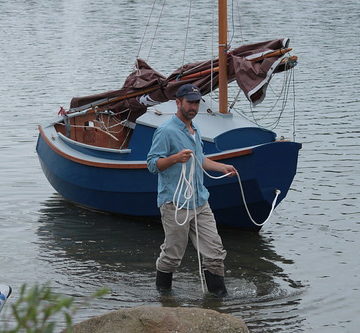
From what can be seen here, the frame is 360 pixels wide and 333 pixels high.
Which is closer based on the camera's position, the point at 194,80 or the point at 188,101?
the point at 188,101

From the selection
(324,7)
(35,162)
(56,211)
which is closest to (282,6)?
(324,7)

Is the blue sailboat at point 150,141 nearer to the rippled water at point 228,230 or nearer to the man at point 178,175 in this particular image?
the rippled water at point 228,230

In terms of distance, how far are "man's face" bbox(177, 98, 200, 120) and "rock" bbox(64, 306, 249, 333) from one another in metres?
2.26

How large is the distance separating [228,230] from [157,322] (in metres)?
5.56

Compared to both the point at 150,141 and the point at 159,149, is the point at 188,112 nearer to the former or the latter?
the point at 159,149

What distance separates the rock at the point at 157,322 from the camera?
24.1 feet

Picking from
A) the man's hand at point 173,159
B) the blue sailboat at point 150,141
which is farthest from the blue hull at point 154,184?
the man's hand at point 173,159

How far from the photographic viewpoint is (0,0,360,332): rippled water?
10062 millimetres

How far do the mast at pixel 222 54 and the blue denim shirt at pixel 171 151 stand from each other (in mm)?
3746

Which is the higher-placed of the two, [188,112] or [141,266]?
[188,112]

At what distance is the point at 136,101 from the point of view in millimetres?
14180

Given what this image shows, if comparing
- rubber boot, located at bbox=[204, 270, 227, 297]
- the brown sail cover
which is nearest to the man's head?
rubber boot, located at bbox=[204, 270, 227, 297]

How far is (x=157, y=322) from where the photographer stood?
736 cm

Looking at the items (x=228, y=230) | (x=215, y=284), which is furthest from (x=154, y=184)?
(x=215, y=284)
